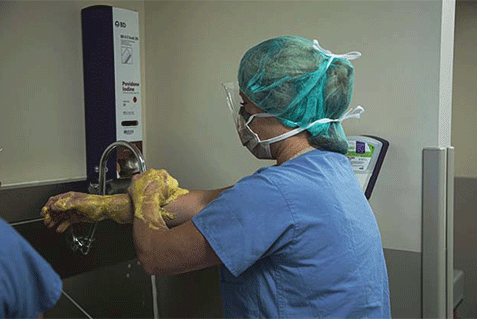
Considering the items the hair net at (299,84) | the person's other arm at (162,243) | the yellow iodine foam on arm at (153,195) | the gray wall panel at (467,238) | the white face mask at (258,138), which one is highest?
the hair net at (299,84)

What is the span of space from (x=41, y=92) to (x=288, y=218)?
3.66 ft

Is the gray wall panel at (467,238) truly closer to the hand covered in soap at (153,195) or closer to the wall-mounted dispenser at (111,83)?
the wall-mounted dispenser at (111,83)

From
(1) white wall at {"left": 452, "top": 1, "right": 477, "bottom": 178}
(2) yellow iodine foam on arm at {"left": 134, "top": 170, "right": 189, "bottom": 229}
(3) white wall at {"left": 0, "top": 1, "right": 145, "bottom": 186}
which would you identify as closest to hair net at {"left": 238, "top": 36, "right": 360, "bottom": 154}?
(2) yellow iodine foam on arm at {"left": 134, "top": 170, "right": 189, "bottom": 229}

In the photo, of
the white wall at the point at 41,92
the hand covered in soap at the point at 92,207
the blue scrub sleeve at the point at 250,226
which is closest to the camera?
the blue scrub sleeve at the point at 250,226

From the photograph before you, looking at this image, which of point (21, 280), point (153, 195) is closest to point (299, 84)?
point (153, 195)

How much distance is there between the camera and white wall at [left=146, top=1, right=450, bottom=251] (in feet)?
5.48

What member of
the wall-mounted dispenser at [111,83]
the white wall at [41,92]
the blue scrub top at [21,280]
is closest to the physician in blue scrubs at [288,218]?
the blue scrub top at [21,280]

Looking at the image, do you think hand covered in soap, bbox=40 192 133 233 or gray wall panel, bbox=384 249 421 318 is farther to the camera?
gray wall panel, bbox=384 249 421 318

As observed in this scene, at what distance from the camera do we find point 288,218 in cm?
109

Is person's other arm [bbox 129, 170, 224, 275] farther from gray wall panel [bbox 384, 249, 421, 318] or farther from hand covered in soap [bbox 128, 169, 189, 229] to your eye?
gray wall panel [bbox 384, 249, 421, 318]

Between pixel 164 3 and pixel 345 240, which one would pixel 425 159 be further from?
pixel 164 3

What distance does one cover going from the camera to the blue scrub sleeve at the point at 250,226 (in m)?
1.09

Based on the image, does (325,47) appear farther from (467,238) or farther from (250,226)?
(467,238)

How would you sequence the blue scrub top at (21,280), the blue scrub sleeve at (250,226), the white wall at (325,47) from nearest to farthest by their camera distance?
the blue scrub top at (21,280), the blue scrub sleeve at (250,226), the white wall at (325,47)
